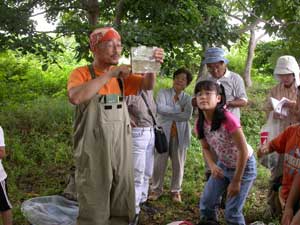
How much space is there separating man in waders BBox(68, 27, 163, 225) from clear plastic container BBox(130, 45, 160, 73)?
4 cm

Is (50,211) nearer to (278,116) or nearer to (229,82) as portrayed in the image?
(229,82)

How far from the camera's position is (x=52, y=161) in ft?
19.3

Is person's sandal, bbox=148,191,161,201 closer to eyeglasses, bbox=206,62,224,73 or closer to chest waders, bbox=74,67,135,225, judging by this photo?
eyeglasses, bbox=206,62,224,73

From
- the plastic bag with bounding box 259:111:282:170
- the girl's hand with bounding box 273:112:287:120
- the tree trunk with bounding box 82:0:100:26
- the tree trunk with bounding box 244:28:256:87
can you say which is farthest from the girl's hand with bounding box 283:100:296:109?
the tree trunk with bounding box 244:28:256:87

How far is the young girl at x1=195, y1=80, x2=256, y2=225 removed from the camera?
2756mm

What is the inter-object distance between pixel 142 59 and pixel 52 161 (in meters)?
3.86

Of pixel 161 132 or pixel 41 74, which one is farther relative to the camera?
pixel 41 74

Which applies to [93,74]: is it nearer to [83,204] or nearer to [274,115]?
[83,204]

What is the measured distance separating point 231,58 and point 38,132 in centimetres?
917

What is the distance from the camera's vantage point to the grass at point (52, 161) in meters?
4.34

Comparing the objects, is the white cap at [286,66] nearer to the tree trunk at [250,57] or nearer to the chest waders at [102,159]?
the chest waders at [102,159]

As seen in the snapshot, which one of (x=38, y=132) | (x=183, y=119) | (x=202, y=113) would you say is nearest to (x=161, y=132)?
(x=183, y=119)

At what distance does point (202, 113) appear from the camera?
9.76ft


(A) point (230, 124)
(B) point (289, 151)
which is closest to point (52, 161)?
(A) point (230, 124)
